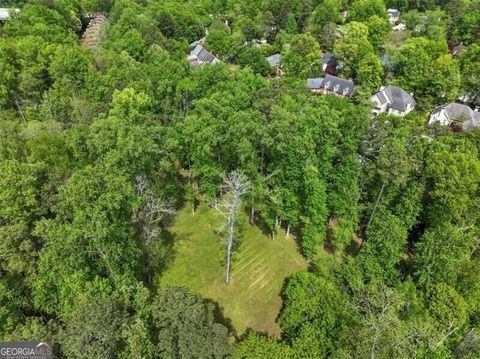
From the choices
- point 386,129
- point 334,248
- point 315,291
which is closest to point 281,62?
point 386,129

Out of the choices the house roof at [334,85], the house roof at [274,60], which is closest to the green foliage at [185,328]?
the house roof at [334,85]

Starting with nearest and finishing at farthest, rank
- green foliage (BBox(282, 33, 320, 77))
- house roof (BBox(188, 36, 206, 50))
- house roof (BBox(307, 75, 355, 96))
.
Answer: house roof (BBox(307, 75, 355, 96)) < green foliage (BBox(282, 33, 320, 77)) < house roof (BBox(188, 36, 206, 50))

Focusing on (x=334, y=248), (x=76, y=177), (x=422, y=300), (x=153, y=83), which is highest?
(x=76, y=177)

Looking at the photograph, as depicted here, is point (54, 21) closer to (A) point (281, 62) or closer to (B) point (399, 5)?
(A) point (281, 62)

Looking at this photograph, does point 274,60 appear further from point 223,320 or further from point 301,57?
point 223,320

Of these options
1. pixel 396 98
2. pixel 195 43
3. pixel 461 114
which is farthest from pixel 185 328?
pixel 195 43

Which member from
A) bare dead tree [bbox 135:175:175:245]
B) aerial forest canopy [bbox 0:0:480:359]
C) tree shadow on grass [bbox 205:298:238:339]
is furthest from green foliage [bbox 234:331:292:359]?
bare dead tree [bbox 135:175:175:245]

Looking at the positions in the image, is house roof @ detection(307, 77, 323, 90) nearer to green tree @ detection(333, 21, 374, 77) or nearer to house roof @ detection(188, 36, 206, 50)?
green tree @ detection(333, 21, 374, 77)
